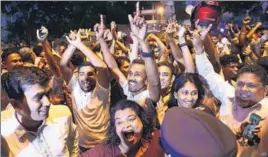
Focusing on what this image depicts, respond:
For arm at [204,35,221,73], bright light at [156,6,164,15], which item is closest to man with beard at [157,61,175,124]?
arm at [204,35,221,73]

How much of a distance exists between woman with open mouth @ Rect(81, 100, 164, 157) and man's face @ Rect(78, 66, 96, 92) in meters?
1.23

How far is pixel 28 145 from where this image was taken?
3074 millimetres

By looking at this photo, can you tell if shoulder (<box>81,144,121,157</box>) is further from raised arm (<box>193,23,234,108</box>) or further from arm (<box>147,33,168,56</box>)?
arm (<box>147,33,168,56</box>)

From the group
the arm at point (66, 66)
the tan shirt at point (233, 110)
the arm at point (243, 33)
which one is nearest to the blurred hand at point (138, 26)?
the tan shirt at point (233, 110)

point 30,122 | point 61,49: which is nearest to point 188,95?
point 30,122

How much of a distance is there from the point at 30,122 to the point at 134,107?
0.61 m

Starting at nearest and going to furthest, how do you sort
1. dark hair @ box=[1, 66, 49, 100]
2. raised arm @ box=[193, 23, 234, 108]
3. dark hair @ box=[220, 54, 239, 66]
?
dark hair @ box=[1, 66, 49, 100] → raised arm @ box=[193, 23, 234, 108] → dark hair @ box=[220, 54, 239, 66]

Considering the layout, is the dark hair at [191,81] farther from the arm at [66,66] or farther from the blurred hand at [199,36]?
the arm at [66,66]

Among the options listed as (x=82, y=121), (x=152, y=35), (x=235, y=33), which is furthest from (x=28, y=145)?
(x=235, y=33)

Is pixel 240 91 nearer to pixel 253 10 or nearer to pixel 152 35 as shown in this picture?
pixel 152 35

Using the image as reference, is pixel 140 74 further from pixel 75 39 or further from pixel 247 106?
pixel 247 106

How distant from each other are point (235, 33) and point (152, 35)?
3260 millimetres

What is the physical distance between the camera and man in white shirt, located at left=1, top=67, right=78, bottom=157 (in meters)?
3.05

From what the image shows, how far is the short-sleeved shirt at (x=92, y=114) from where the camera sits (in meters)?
4.31
